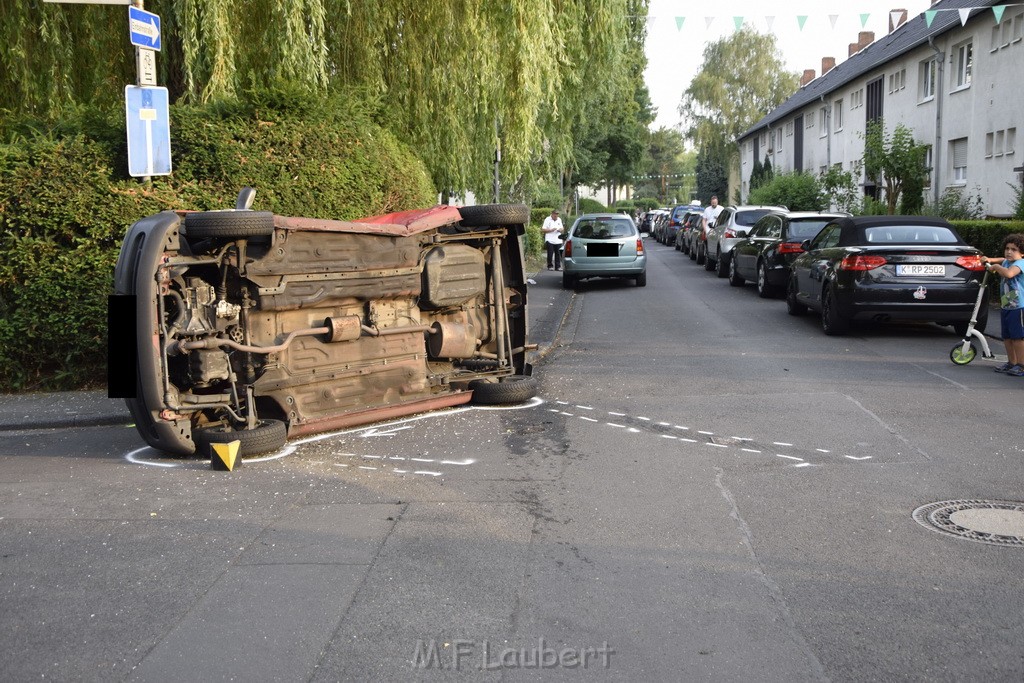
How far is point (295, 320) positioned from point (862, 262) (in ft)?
27.3

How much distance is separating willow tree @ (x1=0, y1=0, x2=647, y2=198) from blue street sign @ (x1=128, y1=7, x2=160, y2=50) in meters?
1.52

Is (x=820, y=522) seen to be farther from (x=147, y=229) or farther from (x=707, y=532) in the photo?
(x=147, y=229)

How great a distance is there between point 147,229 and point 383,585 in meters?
3.51

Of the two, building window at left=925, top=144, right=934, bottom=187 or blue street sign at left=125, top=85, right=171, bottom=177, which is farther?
building window at left=925, top=144, right=934, bottom=187

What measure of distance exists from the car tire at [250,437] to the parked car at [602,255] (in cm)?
1592

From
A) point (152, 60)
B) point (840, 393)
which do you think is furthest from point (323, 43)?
point (840, 393)

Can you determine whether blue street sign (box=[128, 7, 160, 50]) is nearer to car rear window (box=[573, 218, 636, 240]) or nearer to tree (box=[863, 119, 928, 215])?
car rear window (box=[573, 218, 636, 240])

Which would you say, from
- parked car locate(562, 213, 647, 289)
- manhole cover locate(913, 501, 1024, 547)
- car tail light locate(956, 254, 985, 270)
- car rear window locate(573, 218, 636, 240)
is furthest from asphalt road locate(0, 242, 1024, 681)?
car rear window locate(573, 218, 636, 240)

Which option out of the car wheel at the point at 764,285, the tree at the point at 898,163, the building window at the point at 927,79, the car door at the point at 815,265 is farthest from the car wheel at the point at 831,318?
the building window at the point at 927,79

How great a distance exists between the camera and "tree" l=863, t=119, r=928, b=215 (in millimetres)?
31438

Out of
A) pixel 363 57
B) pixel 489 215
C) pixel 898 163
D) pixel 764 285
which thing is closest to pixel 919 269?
pixel 489 215

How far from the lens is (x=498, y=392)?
9.20m

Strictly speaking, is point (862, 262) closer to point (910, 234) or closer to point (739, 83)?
point (910, 234)

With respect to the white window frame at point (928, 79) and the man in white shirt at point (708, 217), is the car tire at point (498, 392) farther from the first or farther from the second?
the white window frame at point (928, 79)
